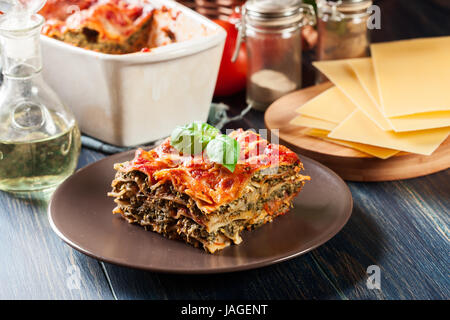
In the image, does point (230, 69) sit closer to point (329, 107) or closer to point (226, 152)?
point (329, 107)

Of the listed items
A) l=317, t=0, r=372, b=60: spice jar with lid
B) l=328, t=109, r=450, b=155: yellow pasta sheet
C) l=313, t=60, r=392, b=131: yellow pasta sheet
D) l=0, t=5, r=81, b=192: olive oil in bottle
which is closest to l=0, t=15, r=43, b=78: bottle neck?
l=0, t=5, r=81, b=192: olive oil in bottle

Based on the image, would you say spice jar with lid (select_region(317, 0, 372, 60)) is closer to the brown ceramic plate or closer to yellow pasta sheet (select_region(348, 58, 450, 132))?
yellow pasta sheet (select_region(348, 58, 450, 132))

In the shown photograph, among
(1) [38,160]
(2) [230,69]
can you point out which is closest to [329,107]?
(2) [230,69]

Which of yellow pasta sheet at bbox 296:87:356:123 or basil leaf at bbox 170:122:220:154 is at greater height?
basil leaf at bbox 170:122:220:154

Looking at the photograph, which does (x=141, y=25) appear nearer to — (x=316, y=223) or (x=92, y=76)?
(x=92, y=76)

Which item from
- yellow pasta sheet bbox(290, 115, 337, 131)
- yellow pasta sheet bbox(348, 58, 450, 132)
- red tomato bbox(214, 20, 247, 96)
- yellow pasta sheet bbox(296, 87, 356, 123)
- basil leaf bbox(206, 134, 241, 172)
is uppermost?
basil leaf bbox(206, 134, 241, 172)

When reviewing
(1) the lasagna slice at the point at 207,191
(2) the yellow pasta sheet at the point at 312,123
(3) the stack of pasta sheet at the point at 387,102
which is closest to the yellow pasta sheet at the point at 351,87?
(3) the stack of pasta sheet at the point at 387,102
